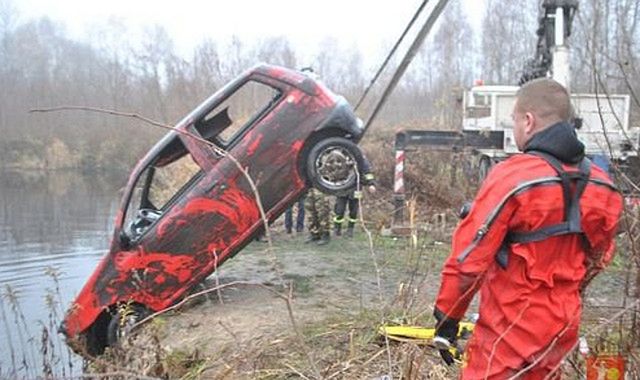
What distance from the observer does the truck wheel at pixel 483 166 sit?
45.4ft

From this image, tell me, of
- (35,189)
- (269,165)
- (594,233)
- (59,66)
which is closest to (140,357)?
(269,165)

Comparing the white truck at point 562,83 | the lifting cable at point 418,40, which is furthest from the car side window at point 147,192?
the white truck at point 562,83

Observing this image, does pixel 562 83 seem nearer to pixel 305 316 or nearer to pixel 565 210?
pixel 305 316

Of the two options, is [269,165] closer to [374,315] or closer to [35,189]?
[374,315]

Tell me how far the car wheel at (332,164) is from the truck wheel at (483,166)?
7861mm

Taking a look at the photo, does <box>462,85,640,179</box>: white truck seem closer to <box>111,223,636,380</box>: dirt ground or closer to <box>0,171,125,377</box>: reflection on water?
<box>111,223,636,380</box>: dirt ground

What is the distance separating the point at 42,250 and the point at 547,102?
43.1ft

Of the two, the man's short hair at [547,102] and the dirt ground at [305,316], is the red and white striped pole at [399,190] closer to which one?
Answer: the dirt ground at [305,316]

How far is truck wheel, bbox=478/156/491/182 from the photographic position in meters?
13.8

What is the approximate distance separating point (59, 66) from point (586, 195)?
Result: 213 ft

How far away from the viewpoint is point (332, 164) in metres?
6.38

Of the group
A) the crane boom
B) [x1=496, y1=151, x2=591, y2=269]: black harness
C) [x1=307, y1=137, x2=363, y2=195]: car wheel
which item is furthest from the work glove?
the crane boom

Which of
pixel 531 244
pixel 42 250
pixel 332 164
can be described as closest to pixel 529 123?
pixel 531 244

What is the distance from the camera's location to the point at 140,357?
4.51 m
